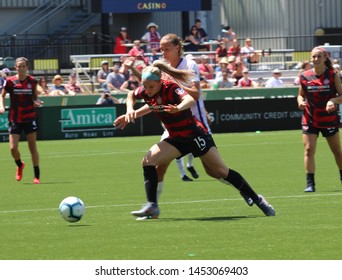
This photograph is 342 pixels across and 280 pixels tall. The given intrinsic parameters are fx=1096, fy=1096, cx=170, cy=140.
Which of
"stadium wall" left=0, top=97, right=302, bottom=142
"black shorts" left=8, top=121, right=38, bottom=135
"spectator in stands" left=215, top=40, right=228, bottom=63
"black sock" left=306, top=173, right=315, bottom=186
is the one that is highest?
"spectator in stands" left=215, top=40, right=228, bottom=63

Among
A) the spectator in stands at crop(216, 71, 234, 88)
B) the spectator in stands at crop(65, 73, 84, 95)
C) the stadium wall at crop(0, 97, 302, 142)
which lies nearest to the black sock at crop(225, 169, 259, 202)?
the stadium wall at crop(0, 97, 302, 142)

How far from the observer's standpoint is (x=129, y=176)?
19.8m

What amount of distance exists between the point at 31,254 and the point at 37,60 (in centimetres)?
2640

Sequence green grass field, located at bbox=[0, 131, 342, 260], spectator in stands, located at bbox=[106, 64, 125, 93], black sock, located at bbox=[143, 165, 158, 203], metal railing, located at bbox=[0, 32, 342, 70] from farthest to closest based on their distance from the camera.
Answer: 1. metal railing, located at bbox=[0, 32, 342, 70]
2. spectator in stands, located at bbox=[106, 64, 125, 93]
3. black sock, located at bbox=[143, 165, 158, 203]
4. green grass field, located at bbox=[0, 131, 342, 260]

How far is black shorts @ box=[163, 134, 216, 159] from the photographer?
12.0m

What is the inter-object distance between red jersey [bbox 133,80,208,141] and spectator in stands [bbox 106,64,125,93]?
2108 centimetres

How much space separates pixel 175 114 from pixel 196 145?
411mm

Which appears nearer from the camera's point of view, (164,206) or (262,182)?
(164,206)

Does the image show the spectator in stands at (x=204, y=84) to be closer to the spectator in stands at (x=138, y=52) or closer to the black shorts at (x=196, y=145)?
the spectator in stands at (x=138, y=52)

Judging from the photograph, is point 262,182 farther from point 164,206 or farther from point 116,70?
point 116,70

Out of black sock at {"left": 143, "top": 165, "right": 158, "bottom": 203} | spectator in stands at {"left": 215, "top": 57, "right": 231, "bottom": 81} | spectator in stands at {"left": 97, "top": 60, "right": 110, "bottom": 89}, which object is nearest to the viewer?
black sock at {"left": 143, "top": 165, "right": 158, "bottom": 203}

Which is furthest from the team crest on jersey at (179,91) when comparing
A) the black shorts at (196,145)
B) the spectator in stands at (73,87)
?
the spectator in stands at (73,87)

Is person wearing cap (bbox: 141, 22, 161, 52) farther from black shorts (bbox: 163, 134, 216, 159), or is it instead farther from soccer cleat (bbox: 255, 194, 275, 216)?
black shorts (bbox: 163, 134, 216, 159)

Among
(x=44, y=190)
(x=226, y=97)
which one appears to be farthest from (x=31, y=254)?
(x=226, y=97)
